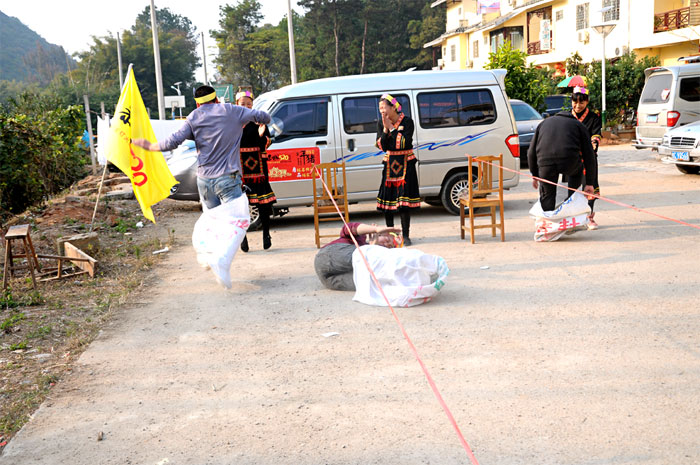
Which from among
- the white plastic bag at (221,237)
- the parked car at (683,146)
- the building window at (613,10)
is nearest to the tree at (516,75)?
the parked car at (683,146)

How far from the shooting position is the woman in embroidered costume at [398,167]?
28.2 feet

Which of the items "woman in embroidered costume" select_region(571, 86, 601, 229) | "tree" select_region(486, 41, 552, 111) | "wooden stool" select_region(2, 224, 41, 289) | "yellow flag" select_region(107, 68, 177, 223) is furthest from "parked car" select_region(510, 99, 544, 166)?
"wooden stool" select_region(2, 224, 41, 289)

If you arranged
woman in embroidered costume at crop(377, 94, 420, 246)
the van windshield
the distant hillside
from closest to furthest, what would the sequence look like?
woman in embroidered costume at crop(377, 94, 420, 246), the van windshield, the distant hillside

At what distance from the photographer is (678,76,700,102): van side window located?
1692 centimetres

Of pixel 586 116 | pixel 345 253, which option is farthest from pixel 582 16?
pixel 345 253

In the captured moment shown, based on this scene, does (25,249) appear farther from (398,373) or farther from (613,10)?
(613,10)

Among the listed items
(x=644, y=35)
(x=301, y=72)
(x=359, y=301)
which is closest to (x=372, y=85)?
(x=359, y=301)

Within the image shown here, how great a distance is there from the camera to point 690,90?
16969 millimetres

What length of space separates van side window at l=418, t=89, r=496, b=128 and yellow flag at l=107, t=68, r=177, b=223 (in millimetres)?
4335

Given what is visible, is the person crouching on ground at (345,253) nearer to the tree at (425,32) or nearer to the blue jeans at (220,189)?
the blue jeans at (220,189)

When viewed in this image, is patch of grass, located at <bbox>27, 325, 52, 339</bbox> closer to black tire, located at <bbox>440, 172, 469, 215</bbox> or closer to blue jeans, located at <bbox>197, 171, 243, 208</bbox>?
blue jeans, located at <bbox>197, 171, 243, 208</bbox>

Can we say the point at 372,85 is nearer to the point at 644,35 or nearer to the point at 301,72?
the point at 644,35

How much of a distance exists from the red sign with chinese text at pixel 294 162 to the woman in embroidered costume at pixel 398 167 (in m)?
1.79

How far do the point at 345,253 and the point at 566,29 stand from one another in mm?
34511
